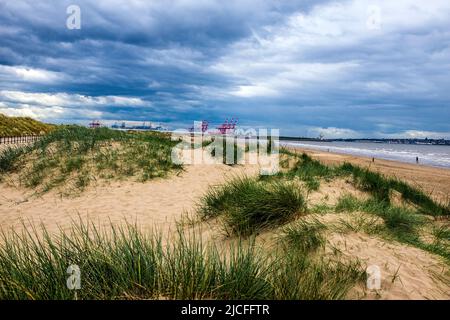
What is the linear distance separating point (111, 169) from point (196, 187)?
12.5 ft

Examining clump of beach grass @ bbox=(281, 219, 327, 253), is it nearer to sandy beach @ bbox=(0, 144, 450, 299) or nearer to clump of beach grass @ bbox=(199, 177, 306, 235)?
sandy beach @ bbox=(0, 144, 450, 299)

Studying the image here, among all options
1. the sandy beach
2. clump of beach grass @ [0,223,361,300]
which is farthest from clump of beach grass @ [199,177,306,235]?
clump of beach grass @ [0,223,361,300]

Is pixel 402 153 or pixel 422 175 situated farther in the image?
pixel 402 153

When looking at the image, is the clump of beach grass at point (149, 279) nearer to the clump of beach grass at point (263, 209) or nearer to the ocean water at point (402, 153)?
the clump of beach grass at point (263, 209)

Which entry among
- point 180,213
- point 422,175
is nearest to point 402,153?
point 422,175

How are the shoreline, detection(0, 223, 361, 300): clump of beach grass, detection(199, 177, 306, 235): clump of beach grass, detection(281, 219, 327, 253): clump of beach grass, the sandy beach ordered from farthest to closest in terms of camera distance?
the shoreline < detection(199, 177, 306, 235): clump of beach grass < detection(281, 219, 327, 253): clump of beach grass < the sandy beach < detection(0, 223, 361, 300): clump of beach grass

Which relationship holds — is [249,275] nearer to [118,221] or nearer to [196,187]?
[118,221]

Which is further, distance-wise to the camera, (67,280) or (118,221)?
(118,221)

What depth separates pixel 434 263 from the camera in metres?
5.09

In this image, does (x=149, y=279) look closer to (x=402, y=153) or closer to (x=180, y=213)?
(x=180, y=213)

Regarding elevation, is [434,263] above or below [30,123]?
below

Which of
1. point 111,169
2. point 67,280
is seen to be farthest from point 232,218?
point 111,169

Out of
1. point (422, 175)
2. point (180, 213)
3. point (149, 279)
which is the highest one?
point (149, 279)
